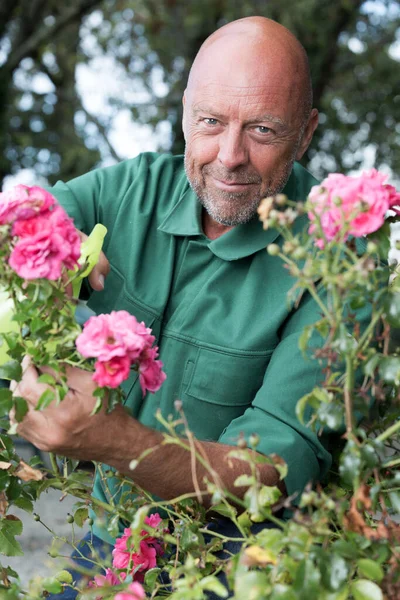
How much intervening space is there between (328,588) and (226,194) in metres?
1.13

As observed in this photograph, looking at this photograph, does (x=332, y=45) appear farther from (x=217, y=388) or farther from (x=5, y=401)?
(x=5, y=401)

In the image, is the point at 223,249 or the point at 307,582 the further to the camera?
the point at 223,249

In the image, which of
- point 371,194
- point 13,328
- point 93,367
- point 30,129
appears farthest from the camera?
point 30,129

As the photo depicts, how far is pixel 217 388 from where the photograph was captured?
204 cm

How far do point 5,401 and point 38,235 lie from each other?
12.6 inches

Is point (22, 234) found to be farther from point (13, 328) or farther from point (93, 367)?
point (13, 328)

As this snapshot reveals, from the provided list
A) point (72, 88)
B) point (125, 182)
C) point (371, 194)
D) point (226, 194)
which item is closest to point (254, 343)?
point (226, 194)

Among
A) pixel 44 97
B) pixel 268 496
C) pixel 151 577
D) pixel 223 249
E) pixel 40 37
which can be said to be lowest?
pixel 44 97

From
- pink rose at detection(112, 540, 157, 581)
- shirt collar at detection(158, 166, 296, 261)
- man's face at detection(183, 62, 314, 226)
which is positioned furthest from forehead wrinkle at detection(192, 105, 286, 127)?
pink rose at detection(112, 540, 157, 581)

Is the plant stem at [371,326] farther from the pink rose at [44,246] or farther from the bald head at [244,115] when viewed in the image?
the bald head at [244,115]

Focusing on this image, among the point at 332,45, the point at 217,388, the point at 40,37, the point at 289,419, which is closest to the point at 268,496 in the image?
the point at 289,419

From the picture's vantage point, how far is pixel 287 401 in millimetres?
1807

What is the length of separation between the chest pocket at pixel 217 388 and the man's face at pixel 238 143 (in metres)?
0.36

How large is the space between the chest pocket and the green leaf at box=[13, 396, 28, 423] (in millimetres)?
707
